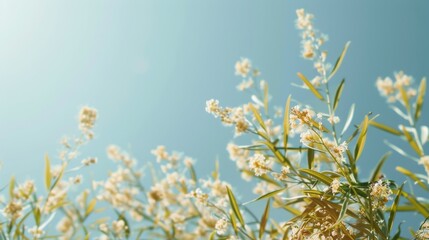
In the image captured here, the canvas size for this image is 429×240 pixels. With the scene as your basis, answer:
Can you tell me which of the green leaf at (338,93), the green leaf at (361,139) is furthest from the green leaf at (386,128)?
the green leaf at (361,139)

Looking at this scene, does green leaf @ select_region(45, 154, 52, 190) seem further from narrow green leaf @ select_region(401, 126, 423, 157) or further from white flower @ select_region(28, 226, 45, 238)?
narrow green leaf @ select_region(401, 126, 423, 157)

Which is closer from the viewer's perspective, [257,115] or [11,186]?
[257,115]

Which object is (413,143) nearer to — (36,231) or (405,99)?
(405,99)

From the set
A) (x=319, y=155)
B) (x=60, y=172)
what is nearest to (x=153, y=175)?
(x=60, y=172)

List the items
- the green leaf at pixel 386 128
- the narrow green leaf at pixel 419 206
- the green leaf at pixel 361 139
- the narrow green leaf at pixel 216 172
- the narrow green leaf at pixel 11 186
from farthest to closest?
the narrow green leaf at pixel 216 172, the narrow green leaf at pixel 11 186, the green leaf at pixel 386 128, the narrow green leaf at pixel 419 206, the green leaf at pixel 361 139

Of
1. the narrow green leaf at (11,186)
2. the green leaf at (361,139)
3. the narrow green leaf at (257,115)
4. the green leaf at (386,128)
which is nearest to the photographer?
the green leaf at (361,139)

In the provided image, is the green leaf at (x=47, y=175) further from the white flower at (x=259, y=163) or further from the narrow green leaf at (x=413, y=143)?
the narrow green leaf at (x=413, y=143)

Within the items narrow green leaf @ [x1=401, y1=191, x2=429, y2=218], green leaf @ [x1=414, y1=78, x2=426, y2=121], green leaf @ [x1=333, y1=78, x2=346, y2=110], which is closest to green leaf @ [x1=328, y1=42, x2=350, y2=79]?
green leaf @ [x1=333, y1=78, x2=346, y2=110]

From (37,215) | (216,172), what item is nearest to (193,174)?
(216,172)

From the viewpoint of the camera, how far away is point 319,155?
242 cm

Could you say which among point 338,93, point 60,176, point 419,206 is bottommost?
point 419,206

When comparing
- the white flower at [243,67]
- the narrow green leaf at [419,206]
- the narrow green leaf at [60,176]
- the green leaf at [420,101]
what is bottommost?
the narrow green leaf at [419,206]

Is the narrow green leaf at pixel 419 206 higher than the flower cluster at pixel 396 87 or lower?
lower

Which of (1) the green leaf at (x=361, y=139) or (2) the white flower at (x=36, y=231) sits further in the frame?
(2) the white flower at (x=36, y=231)
